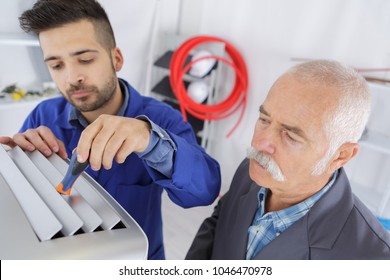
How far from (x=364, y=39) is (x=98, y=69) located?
1813mm

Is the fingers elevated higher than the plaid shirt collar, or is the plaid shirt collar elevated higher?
the fingers

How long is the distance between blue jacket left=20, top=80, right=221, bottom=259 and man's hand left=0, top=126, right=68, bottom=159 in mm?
187

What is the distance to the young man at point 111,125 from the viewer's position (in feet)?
1.73

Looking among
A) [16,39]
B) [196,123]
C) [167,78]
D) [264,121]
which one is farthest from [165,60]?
[264,121]

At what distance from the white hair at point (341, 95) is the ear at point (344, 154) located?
0.07 feet

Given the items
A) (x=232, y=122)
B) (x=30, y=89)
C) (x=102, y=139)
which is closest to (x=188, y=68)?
(x=232, y=122)

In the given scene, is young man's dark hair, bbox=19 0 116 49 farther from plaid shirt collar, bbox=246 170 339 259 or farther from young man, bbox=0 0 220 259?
plaid shirt collar, bbox=246 170 339 259

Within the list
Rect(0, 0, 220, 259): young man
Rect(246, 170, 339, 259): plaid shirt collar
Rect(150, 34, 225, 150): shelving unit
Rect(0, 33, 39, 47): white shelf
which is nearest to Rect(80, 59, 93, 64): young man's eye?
Rect(0, 0, 220, 259): young man

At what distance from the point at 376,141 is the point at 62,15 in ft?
6.11

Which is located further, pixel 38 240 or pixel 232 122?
pixel 232 122

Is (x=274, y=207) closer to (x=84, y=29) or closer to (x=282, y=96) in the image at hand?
(x=282, y=96)

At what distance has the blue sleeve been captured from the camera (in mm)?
536

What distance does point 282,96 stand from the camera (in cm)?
66

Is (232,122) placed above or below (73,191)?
below
